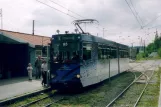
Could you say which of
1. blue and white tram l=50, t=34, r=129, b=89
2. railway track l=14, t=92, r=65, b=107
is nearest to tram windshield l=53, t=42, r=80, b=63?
blue and white tram l=50, t=34, r=129, b=89

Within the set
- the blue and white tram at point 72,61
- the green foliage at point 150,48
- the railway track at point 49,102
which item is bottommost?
the railway track at point 49,102

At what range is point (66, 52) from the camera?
579 inches

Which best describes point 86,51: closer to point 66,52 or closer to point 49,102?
point 66,52

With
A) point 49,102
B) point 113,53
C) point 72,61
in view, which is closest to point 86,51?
point 72,61

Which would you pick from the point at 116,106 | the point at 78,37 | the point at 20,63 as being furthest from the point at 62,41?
the point at 20,63

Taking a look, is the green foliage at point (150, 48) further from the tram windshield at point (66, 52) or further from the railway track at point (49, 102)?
the railway track at point (49, 102)

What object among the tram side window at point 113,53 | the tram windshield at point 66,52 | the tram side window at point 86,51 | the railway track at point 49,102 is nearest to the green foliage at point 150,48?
the tram side window at point 113,53

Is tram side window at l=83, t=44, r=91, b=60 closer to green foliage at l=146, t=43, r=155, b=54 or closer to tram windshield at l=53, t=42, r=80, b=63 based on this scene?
tram windshield at l=53, t=42, r=80, b=63

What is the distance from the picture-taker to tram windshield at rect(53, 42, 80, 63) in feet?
47.7

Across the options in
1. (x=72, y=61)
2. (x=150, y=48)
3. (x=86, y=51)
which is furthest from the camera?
(x=150, y=48)

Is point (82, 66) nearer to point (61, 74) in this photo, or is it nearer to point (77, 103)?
point (61, 74)

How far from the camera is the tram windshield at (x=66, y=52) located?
47.7 feet

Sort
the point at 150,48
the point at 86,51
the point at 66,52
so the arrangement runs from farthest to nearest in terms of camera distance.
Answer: the point at 150,48 < the point at 86,51 < the point at 66,52

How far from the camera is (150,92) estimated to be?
1605 cm
